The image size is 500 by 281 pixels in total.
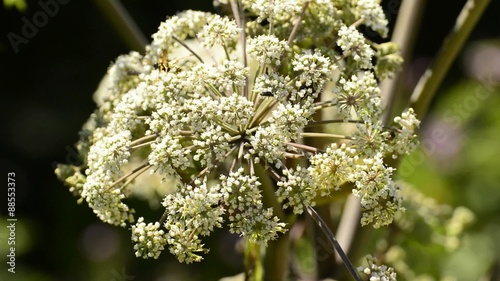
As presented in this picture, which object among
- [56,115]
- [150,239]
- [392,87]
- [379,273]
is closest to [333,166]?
[379,273]

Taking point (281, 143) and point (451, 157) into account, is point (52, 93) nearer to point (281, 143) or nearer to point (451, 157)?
point (451, 157)

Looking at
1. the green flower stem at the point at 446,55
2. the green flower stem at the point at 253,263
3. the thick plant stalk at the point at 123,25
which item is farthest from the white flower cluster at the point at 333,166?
the thick plant stalk at the point at 123,25

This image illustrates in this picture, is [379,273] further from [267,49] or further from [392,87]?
[392,87]

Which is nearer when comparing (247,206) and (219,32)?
(247,206)

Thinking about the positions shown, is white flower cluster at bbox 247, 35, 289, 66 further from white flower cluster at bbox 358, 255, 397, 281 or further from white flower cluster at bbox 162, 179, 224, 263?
white flower cluster at bbox 358, 255, 397, 281

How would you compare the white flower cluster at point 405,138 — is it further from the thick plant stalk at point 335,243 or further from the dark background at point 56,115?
the dark background at point 56,115

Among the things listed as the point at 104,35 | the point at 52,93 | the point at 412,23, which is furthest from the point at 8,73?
the point at 412,23

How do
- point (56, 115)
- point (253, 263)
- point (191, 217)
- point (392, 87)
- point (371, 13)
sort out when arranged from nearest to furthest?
point (191, 217)
point (371, 13)
point (253, 263)
point (392, 87)
point (56, 115)

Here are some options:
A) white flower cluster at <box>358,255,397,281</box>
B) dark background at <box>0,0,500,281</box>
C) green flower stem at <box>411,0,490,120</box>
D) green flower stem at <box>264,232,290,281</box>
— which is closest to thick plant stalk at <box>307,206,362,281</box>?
white flower cluster at <box>358,255,397,281</box>
